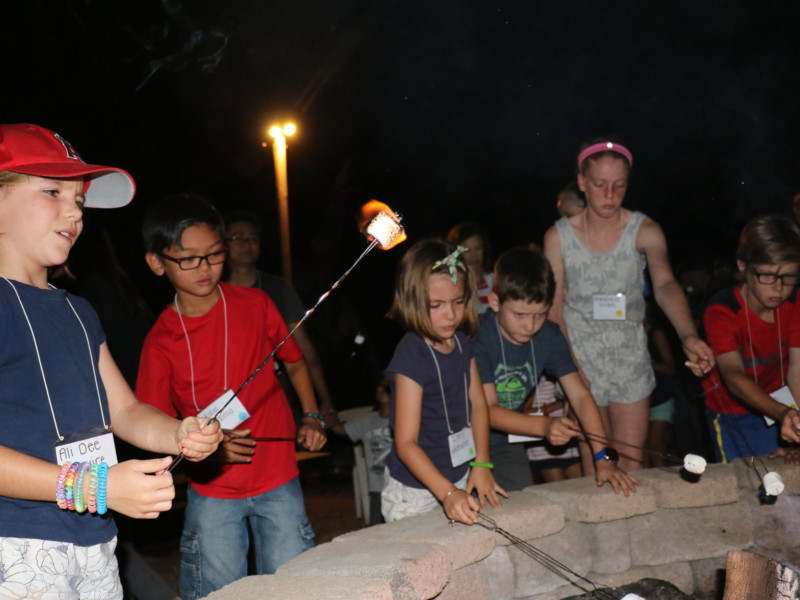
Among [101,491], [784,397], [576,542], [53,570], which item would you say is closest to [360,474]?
[576,542]

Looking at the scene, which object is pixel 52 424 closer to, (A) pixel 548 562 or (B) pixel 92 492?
(B) pixel 92 492

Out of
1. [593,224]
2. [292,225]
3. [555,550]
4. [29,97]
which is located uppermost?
[29,97]

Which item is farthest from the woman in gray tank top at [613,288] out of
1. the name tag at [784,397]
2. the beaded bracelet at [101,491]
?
the beaded bracelet at [101,491]

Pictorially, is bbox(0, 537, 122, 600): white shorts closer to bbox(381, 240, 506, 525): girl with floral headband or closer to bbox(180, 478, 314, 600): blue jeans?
bbox(180, 478, 314, 600): blue jeans

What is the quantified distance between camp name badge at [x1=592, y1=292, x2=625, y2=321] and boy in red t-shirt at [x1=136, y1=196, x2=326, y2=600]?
5.63 ft

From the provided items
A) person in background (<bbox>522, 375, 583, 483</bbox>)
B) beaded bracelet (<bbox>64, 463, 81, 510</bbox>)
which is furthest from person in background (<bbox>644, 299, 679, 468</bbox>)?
beaded bracelet (<bbox>64, 463, 81, 510</bbox>)

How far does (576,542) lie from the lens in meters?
3.20

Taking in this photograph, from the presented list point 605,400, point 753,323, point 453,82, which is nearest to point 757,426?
point 753,323

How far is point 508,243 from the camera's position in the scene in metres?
10.7

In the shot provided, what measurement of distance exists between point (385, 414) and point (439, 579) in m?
2.89

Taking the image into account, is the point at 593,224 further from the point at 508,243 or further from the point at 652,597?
the point at 508,243

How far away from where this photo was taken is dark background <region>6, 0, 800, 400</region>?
637 cm

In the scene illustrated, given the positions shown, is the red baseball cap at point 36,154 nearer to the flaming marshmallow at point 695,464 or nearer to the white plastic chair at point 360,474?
the flaming marshmallow at point 695,464

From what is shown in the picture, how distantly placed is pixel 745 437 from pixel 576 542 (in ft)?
4.89
